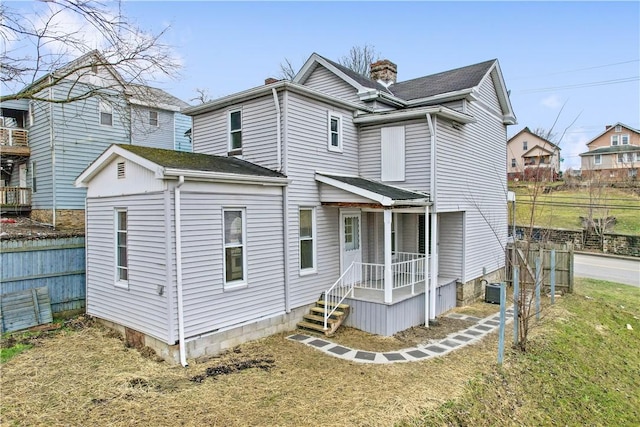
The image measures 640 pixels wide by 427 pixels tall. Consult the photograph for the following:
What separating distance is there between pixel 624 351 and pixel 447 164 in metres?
6.89

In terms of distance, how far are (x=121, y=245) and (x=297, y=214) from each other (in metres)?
4.19

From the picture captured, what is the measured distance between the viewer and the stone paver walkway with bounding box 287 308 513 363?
25.4 ft

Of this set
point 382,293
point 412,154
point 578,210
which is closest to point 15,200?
point 382,293

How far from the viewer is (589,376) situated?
8.37m

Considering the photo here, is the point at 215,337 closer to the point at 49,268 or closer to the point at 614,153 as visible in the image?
the point at 49,268

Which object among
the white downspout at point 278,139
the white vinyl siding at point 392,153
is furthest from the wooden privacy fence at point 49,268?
the white vinyl siding at point 392,153

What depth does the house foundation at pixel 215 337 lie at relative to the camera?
23.8 ft

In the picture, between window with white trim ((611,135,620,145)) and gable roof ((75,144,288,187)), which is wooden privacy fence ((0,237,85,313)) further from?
window with white trim ((611,135,620,145))

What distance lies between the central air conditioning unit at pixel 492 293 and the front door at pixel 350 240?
4858 mm

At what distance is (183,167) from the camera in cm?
724

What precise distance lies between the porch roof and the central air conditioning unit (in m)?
4.76

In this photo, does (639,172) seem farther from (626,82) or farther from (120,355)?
(120,355)

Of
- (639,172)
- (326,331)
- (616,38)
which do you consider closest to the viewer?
(326,331)

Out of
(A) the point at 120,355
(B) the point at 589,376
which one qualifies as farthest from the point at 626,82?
(A) the point at 120,355
